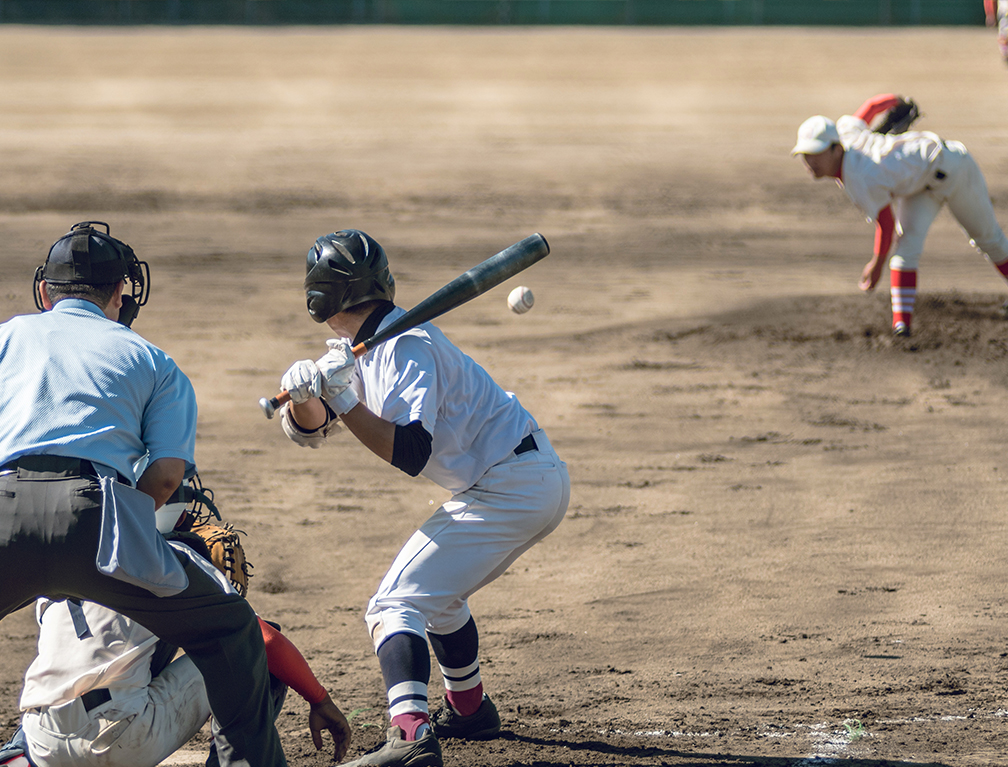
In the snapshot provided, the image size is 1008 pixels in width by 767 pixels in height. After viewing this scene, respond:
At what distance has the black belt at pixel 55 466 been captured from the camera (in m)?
2.94

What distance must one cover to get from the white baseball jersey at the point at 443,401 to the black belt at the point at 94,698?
3.74 feet

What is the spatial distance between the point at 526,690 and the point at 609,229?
983cm

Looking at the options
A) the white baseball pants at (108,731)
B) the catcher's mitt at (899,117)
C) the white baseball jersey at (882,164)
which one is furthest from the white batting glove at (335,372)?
the catcher's mitt at (899,117)

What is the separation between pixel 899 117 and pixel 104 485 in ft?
26.0

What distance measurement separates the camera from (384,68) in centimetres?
2244

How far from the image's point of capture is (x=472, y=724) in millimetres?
4102

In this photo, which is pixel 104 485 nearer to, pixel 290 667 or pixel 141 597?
pixel 141 597

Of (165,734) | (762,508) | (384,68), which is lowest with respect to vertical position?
(762,508)

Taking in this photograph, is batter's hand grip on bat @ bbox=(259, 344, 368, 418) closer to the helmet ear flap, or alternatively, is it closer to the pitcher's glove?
the pitcher's glove

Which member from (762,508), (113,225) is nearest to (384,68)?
(113,225)

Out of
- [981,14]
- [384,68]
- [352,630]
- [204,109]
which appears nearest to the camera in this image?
[352,630]

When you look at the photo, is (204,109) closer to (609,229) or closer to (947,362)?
(609,229)

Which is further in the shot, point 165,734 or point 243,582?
point 243,582

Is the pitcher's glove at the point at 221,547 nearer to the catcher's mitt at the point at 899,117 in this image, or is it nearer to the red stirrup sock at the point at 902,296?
the red stirrup sock at the point at 902,296
